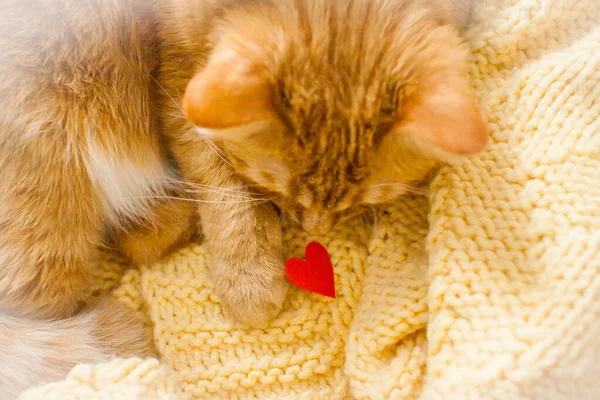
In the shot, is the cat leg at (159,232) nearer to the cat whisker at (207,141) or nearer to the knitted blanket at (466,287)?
the knitted blanket at (466,287)

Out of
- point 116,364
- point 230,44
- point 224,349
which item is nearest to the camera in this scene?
point 230,44

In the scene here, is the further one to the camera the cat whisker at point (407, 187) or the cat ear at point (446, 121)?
the cat whisker at point (407, 187)

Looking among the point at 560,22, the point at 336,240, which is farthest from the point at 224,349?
the point at 560,22

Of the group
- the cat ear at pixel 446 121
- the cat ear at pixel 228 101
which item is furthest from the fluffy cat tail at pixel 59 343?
the cat ear at pixel 446 121

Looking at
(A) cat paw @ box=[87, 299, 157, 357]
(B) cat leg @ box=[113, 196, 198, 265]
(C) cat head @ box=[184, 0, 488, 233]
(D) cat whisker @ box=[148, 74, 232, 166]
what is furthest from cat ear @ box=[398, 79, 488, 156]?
(A) cat paw @ box=[87, 299, 157, 357]

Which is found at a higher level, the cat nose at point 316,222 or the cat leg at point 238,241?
the cat nose at point 316,222

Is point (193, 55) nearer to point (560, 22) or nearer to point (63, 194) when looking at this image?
point (63, 194)

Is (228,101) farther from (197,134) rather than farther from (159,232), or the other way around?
(159,232)
